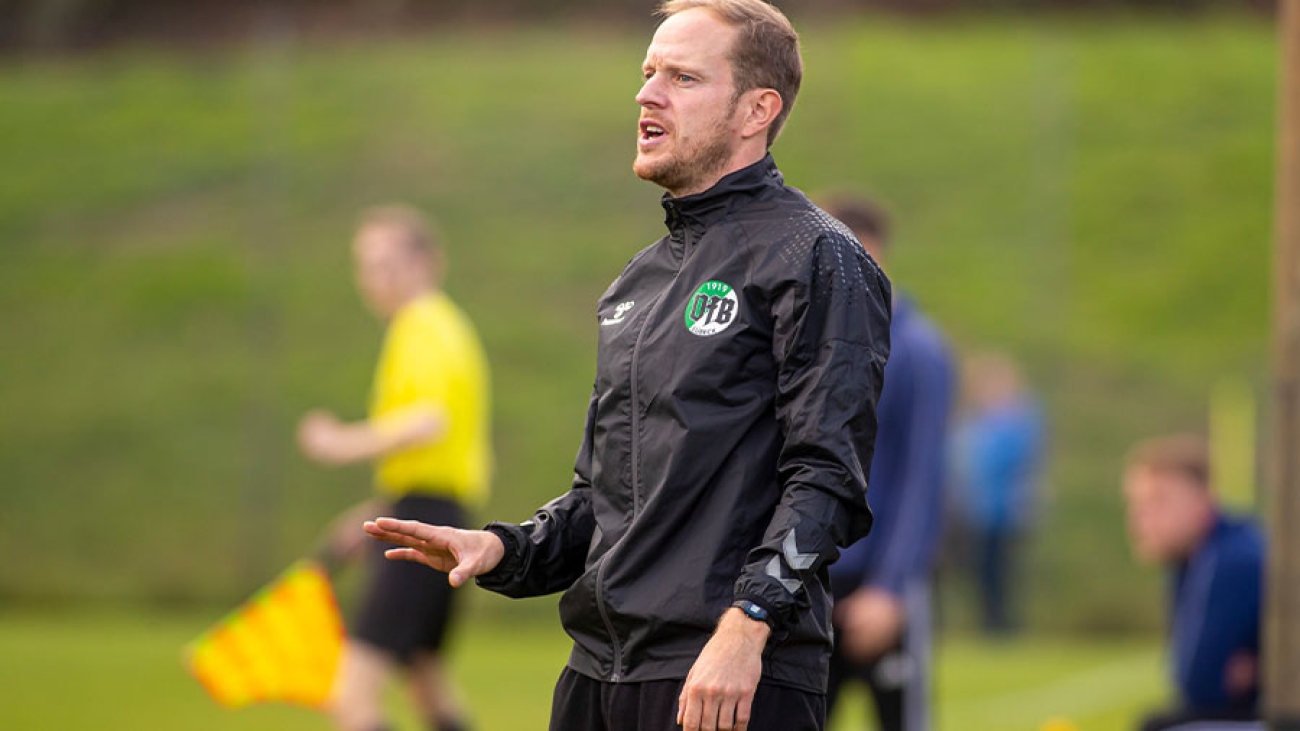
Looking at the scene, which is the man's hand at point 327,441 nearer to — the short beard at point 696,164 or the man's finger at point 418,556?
the man's finger at point 418,556

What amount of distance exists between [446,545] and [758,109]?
1.02 m

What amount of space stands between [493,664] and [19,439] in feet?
19.9

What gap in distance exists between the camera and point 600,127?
65.0 ft

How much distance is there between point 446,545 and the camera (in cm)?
331

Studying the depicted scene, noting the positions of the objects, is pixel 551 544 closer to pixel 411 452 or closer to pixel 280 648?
pixel 411 452

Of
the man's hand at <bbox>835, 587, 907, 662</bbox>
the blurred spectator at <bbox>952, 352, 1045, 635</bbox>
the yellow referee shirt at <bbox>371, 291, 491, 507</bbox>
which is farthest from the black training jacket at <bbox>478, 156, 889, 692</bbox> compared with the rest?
the blurred spectator at <bbox>952, 352, 1045, 635</bbox>

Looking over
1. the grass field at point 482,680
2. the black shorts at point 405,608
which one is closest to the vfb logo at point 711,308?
the black shorts at point 405,608

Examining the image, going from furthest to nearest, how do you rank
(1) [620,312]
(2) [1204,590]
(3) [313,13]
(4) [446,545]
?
(3) [313,13] < (2) [1204,590] < (1) [620,312] < (4) [446,545]

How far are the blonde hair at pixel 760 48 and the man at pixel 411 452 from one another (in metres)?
3.77

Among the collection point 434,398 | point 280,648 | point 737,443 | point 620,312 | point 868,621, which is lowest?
point 280,648

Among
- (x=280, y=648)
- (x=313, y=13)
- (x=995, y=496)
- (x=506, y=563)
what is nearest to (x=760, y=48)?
(x=506, y=563)

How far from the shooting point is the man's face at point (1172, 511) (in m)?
6.55

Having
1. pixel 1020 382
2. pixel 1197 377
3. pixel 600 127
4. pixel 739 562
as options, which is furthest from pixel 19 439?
pixel 739 562

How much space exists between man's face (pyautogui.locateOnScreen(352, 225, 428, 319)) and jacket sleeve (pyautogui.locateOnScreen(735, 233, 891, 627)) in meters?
4.41
